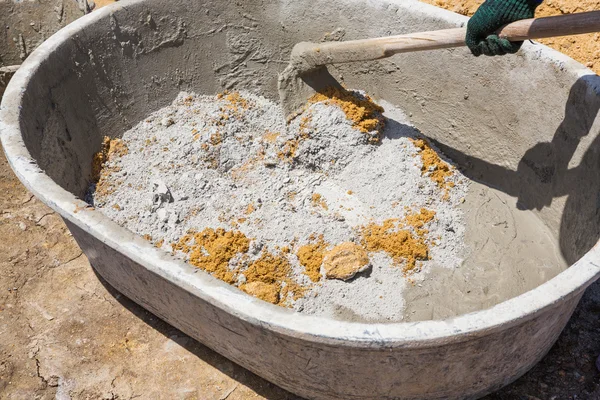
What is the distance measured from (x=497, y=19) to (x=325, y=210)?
1226mm

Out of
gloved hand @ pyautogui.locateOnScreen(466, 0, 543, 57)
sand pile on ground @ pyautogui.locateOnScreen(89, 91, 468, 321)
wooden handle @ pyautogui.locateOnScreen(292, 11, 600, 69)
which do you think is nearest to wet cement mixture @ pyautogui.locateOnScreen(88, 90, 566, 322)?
sand pile on ground @ pyautogui.locateOnScreen(89, 91, 468, 321)

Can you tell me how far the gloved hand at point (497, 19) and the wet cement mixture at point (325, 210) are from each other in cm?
84

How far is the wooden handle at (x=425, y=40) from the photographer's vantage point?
6.57 feet

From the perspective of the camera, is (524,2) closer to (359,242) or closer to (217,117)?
(359,242)

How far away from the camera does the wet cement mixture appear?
2568mm

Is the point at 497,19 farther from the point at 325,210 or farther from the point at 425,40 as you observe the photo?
the point at 325,210

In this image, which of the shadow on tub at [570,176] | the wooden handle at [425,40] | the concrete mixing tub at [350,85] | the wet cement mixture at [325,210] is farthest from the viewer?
the wet cement mixture at [325,210]

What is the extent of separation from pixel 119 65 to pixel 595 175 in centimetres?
247

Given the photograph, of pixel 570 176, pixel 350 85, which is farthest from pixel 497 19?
pixel 350 85

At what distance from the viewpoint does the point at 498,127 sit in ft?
9.41

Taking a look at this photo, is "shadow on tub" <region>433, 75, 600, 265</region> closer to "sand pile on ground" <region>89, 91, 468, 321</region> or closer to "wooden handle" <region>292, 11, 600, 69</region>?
"sand pile on ground" <region>89, 91, 468, 321</region>

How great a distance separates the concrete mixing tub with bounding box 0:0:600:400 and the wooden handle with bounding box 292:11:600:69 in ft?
0.83

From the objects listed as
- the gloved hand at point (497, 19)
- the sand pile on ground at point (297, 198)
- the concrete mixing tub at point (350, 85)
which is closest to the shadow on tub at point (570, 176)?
the concrete mixing tub at point (350, 85)

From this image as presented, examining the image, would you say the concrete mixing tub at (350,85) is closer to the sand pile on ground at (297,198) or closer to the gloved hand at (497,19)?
the sand pile on ground at (297,198)
